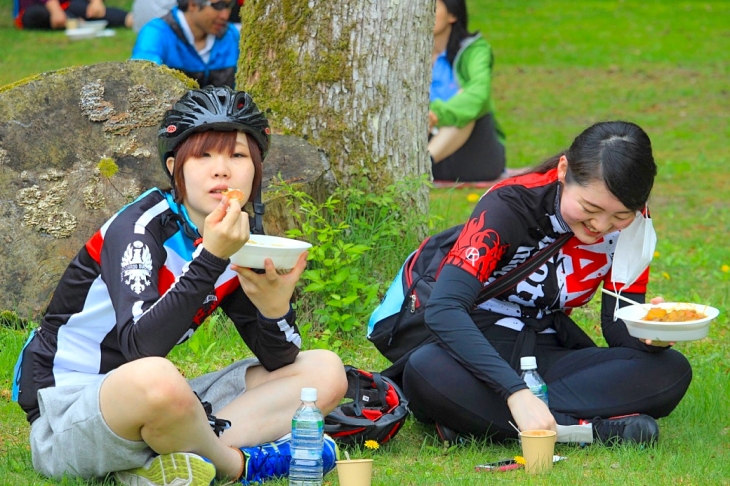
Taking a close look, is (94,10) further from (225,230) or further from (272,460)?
(225,230)

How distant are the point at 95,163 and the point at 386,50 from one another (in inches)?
64.2

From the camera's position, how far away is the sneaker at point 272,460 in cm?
336

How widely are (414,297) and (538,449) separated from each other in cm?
92

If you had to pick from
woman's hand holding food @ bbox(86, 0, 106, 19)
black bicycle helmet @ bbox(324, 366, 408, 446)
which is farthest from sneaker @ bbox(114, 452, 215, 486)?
woman's hand holding food @ bbox(86, 0, 106, 19)

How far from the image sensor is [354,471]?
9.88ft

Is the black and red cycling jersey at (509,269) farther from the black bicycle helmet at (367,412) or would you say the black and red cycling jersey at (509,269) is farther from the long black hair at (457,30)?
the long black hair at (457,30)

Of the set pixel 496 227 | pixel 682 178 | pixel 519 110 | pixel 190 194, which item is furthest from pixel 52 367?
pixel 519 110

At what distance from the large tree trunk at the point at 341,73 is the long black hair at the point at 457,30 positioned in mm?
3169

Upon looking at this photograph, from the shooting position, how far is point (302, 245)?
3.11 metres

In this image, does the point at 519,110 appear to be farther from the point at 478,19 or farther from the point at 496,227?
the point at 496,227

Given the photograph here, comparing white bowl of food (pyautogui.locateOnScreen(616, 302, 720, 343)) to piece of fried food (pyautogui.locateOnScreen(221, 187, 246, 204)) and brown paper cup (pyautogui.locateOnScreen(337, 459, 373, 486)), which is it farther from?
piece of fried food (pyautogui.locateOnScreen(221, 187, 246, 204))

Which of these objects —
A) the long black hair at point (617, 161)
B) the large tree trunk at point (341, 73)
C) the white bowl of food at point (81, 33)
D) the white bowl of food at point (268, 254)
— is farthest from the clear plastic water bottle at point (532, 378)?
the white bowl of food at point (81, 33)

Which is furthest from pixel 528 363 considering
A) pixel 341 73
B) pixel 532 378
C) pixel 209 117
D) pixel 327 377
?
pixel 341 73

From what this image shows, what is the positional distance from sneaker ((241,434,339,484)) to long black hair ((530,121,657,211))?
1294 mm
